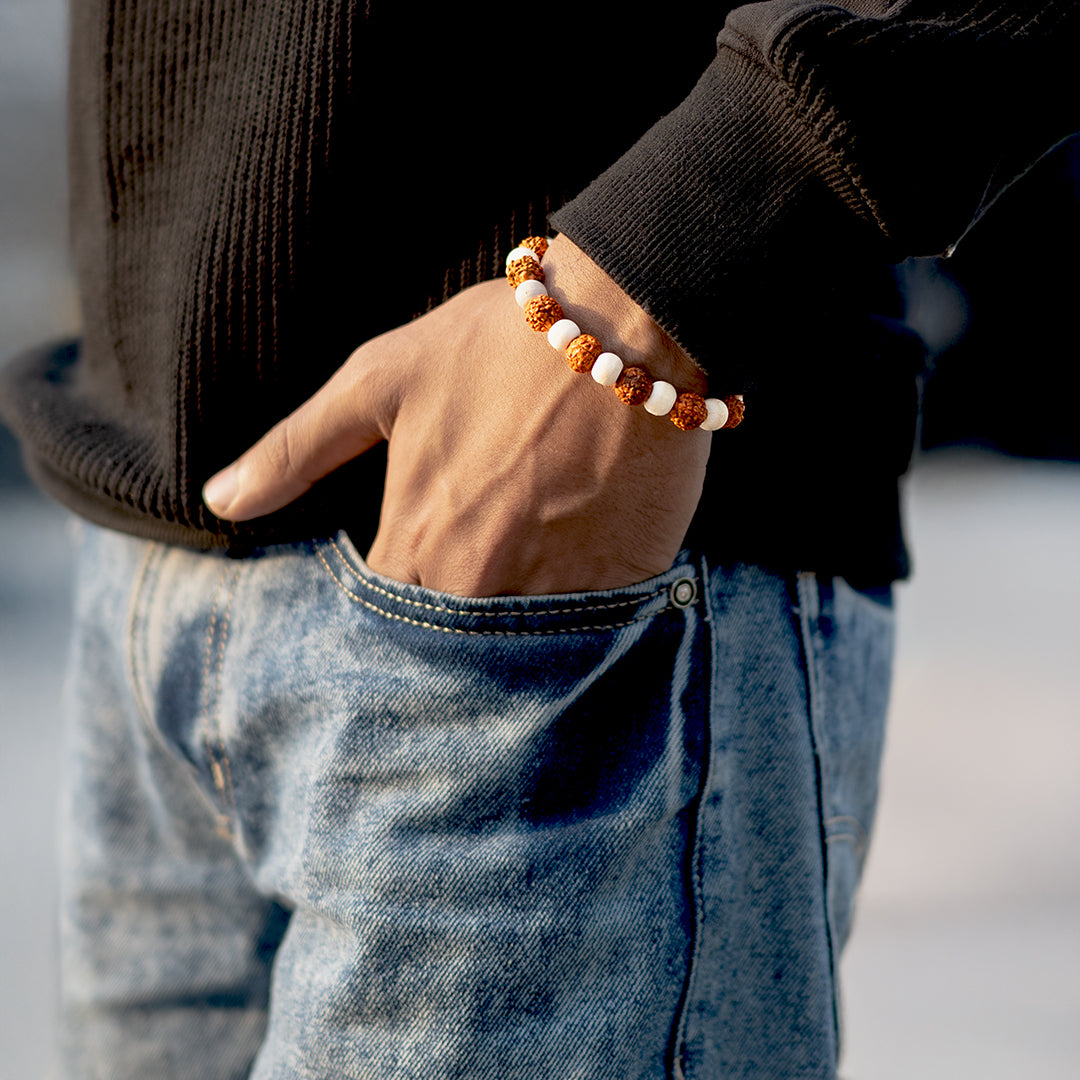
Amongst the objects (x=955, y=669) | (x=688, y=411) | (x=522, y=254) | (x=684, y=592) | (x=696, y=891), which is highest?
(x=522, y=254)

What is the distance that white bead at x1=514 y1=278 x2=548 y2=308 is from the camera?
2.04ft

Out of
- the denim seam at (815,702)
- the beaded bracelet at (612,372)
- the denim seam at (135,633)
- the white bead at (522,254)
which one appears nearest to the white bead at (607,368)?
the beaded bracelet at (612,372)

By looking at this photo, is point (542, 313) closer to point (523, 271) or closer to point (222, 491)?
point (523, 271)

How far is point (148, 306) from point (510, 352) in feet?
1.33

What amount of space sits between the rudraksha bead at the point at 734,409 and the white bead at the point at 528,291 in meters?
0.15

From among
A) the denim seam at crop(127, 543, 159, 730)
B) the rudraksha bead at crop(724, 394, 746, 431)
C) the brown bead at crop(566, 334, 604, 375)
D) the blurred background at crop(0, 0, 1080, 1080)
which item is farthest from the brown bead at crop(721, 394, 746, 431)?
the denim seam at crop(127, 543, 159, 730)

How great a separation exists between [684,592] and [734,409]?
0.14 meters

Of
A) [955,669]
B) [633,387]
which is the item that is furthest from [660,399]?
[955,669]

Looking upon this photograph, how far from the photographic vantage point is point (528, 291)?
624 millimetres

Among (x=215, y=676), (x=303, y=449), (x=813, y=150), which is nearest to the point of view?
(x=813, y=150)

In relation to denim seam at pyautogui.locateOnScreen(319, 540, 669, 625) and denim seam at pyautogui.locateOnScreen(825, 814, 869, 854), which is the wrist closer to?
denim seam at pyautogui.locateOnScreen(319, 540, 669, 625)

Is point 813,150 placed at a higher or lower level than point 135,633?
higher

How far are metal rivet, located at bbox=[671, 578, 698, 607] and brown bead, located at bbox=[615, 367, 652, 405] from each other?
5.6 inches

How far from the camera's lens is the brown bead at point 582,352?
1.97ft
